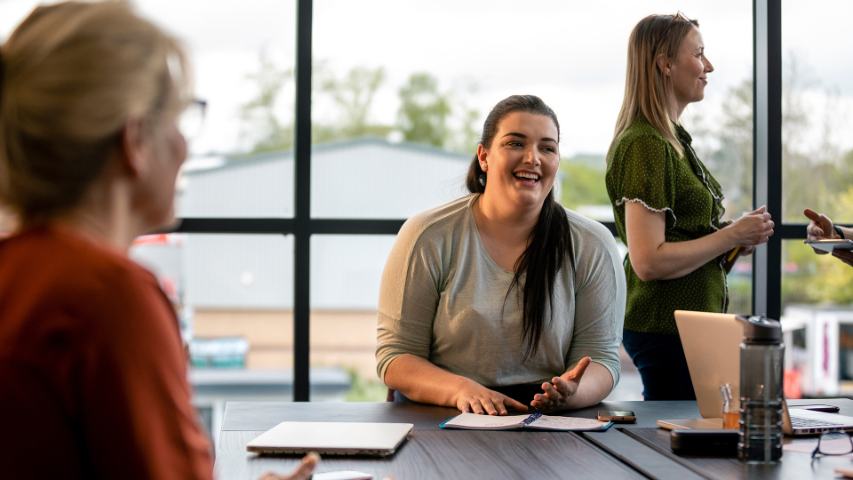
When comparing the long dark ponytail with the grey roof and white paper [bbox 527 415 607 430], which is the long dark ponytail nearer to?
white paper [bbox 527 415 607 430]

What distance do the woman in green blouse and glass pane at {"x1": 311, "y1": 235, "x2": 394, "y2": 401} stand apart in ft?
3.39

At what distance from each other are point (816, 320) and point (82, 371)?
3970mm

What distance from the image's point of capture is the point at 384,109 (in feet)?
11.6

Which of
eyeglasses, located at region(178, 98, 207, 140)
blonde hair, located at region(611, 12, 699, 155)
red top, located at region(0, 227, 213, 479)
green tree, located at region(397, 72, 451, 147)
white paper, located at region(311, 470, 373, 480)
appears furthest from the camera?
green tree, located at region(397, 72, 451, 147)

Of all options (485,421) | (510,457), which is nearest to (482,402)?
(485,421)

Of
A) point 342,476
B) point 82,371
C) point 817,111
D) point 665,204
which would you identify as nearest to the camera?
point 82,371

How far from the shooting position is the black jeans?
8.80 feet

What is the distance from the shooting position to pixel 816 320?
4.32 metres

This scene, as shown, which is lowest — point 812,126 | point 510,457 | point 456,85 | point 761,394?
point 510,457

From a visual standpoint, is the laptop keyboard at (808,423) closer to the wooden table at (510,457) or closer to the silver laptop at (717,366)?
the silver laptop at (717,366)

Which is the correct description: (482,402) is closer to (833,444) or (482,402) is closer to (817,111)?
(833,444)

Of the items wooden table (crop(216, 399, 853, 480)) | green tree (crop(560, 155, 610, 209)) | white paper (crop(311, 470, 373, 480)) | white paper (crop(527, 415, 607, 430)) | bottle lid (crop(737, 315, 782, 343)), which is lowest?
wooden table (crop(216, 399, 853, 480))

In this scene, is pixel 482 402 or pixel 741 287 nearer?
pixel 482 402

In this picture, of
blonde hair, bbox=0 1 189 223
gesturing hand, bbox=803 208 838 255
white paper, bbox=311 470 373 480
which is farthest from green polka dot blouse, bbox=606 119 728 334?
blonde hair, bbox=0 1 189 223
